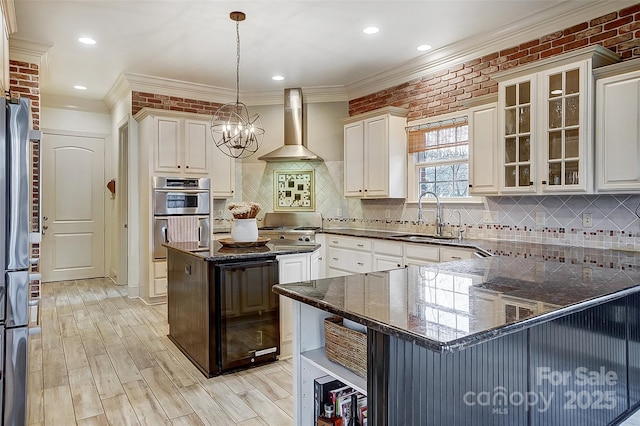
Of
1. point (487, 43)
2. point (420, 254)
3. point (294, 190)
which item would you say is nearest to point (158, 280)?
point (294, 190)

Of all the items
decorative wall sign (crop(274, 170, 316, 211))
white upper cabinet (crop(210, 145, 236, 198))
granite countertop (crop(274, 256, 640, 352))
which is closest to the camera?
granite countertop (crop(274, 256, 640, 352))

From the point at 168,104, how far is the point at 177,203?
146 centimetres

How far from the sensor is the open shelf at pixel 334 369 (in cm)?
147

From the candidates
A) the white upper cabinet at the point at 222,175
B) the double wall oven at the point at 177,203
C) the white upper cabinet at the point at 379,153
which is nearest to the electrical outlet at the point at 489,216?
the white upper cabinet at the point at 379,153

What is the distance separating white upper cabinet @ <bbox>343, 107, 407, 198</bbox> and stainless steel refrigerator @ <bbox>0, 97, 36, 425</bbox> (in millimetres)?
3786

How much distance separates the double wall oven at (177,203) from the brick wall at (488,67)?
241cm

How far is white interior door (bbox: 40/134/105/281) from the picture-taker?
21.3ft

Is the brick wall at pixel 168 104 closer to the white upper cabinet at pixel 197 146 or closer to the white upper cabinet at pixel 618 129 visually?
the white upper cabinet at pixel 197 146

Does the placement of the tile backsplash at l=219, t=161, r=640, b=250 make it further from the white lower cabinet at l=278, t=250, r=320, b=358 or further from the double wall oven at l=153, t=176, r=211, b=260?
the white lower cabinet at l=278, t=250, r=320, b=358

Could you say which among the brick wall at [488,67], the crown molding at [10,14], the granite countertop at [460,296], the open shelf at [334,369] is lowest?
the open shelf at [334,369]

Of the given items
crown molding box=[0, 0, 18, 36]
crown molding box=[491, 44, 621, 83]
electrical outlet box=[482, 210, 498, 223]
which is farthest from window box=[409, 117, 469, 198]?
crown molding box=[0, 0, 18, 36]

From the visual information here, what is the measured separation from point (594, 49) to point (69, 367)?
4.60 metres

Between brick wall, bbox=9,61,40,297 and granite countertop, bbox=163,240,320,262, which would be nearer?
granite countertop, bbox=163,240,320,262

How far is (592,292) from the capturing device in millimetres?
1596
